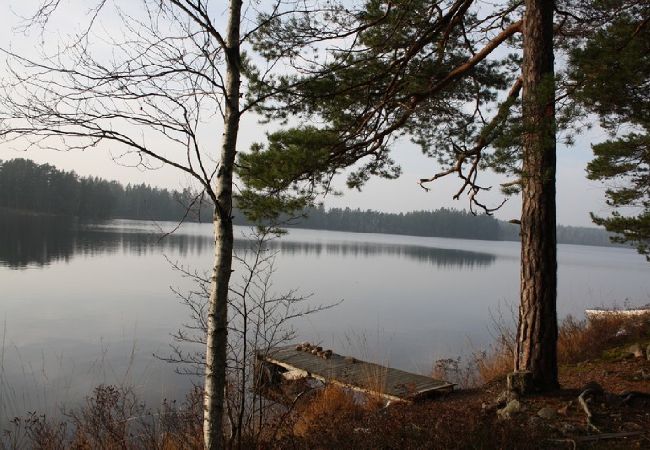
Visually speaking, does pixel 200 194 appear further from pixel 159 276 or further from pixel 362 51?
pixel 159 276

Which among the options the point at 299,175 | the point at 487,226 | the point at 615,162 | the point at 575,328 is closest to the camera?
the point at 299,175

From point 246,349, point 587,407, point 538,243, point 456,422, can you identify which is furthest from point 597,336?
point 246,349

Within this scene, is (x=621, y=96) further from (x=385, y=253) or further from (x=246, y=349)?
(x=385, y=253)

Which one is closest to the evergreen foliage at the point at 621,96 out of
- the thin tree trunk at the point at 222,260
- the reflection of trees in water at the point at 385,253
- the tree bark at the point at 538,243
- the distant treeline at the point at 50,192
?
the tree bark at the point at 538,243

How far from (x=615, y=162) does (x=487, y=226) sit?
10878cm

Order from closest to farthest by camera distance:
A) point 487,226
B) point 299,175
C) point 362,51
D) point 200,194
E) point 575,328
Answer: point 200,194 → point 299,175 → point 362,51 → point 575,328 → point 487,226

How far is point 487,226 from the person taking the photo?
113 m

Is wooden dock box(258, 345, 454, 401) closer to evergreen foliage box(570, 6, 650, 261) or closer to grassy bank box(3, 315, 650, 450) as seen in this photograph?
grassy bank box(3, 315, 650, 450)

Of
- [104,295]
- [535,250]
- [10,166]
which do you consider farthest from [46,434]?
[10,166]

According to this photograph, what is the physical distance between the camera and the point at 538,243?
5.53 metres

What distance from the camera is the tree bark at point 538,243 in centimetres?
550

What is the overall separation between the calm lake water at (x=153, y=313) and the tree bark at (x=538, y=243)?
10.3ft

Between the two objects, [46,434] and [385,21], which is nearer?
[46,434]

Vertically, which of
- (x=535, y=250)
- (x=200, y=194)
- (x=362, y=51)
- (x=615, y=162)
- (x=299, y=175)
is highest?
(x=362, y=51)
